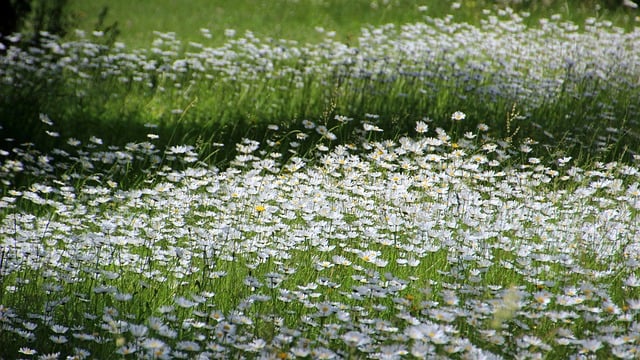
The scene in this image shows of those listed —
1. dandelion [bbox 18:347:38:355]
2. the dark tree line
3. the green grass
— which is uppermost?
the green grass

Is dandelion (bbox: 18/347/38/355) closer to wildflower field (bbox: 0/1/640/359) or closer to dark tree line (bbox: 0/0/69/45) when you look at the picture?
wildflower field (bbox: 0/1/640/359)

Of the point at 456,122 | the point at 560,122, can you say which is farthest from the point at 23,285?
the point at 560,122

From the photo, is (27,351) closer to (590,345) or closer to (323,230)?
(323,230)

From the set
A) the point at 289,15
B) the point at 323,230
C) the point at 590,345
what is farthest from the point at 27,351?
the point at 289,15

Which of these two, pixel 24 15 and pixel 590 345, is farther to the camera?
pixel 24 15

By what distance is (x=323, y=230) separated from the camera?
15.9 feet

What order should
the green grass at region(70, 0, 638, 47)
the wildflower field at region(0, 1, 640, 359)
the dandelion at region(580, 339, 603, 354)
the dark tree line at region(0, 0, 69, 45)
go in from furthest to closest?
the green grass at region(70, 0, 638, 47)
the dark tree line at region(0, 0, 69, 45)
the wildflower field at region(0, 1, 640, 359)
the dandelion at region(580, 339, 603, 354)

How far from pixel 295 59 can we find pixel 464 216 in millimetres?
6118

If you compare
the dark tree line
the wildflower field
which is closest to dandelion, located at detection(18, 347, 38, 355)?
the wildflower field

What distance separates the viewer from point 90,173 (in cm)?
695

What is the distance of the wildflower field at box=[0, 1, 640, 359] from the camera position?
11.4 feet

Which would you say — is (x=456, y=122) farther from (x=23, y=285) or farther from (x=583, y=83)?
(x=23, y=285)

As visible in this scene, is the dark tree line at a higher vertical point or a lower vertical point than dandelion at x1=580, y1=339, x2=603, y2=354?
higher

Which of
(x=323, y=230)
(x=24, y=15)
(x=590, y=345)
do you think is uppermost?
(x=24, y=15)
